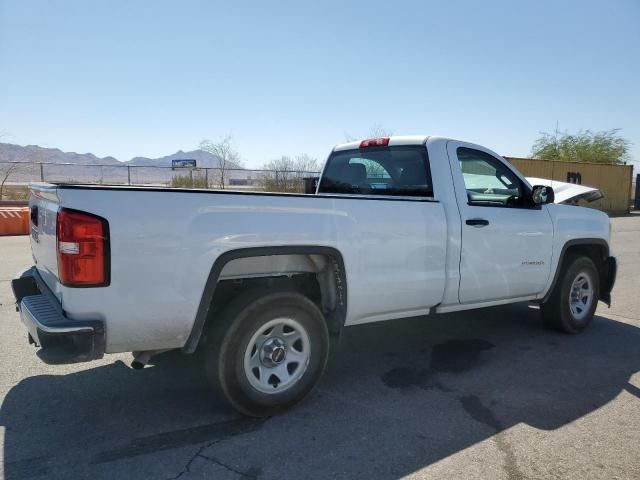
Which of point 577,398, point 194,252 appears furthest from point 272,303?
point 577,398

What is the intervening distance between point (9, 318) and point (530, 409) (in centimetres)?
534

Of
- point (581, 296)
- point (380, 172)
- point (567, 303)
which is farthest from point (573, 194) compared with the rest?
point (380, 172)

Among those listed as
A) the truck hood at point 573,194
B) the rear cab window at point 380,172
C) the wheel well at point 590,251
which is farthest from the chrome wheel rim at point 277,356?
the truck hood at point 573,194

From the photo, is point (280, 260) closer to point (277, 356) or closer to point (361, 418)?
point (277, 356)

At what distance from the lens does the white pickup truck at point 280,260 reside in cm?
278

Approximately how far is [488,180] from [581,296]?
1.93 m

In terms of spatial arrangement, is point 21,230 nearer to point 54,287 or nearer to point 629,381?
point 54,287

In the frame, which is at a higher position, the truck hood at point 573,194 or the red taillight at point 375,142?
the red taillight at point 375,142

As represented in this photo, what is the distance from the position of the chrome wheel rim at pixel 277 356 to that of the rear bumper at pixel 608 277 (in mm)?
4095

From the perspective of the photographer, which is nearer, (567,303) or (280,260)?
(280,260)

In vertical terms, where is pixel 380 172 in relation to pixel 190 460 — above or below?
above

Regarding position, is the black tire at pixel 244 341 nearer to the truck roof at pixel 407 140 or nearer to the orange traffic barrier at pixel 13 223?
the truck roof at pixel 407 140

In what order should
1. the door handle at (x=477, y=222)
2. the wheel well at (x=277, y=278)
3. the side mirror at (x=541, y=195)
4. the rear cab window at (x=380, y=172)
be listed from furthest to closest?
the side mirror at (x=541, y=195), the rear cab window at (x=380, y=172), the door handle at (x=477, y=222), the wheel well at (x=277, y=278)

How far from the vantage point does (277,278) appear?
356cm
